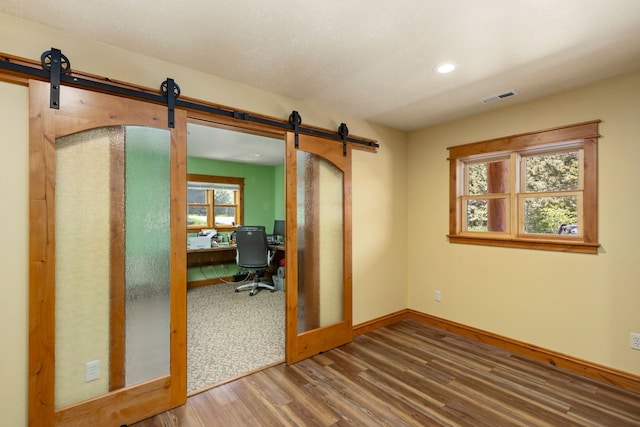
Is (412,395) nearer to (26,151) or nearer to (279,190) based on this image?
(26,151)

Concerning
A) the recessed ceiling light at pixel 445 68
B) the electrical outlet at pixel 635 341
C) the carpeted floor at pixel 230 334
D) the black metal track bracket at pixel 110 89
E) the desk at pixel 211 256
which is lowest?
the carpeted floor at pixel 230 334

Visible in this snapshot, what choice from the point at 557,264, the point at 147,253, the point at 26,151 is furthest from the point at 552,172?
the point at 26,151

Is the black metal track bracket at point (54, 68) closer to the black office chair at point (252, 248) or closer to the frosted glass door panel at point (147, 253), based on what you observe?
the frosted glass door panel at point (147, 253)

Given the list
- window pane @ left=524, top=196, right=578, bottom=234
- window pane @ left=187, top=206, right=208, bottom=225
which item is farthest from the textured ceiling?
window pane @ left=187, top=206, right=208, bottom=225

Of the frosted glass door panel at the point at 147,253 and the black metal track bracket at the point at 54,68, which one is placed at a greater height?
the black metal track bracket at the point at 54,68

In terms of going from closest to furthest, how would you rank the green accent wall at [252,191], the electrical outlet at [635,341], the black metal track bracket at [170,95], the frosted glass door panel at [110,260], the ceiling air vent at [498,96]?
the frosted glass door panel at [110,260] → the black metal track bracket at [170,95] → the electrical outlet at [635,341] → the ceiling air vent at [498,96] → the green accent wall at [252,191]

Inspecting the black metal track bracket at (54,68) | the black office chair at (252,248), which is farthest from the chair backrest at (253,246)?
the black metal track bracket at (54,68)

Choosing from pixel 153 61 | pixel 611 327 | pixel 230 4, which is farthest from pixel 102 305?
pixel 611 327

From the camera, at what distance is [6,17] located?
1.65m

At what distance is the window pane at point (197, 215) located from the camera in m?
6.25

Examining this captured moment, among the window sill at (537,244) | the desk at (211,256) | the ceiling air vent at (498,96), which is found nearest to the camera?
the window sill at (537,244)

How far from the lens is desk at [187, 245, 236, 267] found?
5.68 m

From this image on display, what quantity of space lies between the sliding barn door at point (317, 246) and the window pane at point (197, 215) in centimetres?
415

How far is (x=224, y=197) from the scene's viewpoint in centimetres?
663
